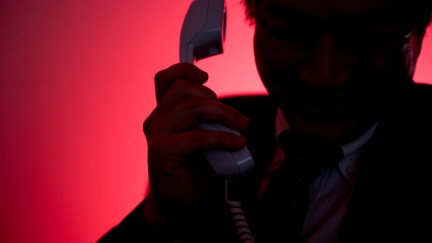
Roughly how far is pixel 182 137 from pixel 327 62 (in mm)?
319

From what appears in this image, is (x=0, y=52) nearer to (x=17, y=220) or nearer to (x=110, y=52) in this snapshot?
(x=110, y=52)

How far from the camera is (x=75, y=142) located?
1198 millimetres

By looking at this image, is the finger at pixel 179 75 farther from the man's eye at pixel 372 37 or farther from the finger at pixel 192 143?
the man's eye at pixel 372 37

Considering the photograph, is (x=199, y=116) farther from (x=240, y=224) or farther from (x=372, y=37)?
(x=372, y=37)

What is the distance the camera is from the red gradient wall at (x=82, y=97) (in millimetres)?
1132

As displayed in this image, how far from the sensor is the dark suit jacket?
79 cm

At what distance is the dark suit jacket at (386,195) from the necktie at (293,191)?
0.11ft

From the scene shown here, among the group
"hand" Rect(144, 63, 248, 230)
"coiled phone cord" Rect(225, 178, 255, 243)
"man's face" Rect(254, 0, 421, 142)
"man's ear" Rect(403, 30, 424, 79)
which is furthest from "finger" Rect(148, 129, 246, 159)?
"man's ear" Rect(403, 30, 424, 79)

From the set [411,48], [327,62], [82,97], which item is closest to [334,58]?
[327,62]

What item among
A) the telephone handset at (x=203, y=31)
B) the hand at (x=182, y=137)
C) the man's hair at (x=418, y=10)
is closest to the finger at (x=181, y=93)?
the hand at (x=182, y=137)

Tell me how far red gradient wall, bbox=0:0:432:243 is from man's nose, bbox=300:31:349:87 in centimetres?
45

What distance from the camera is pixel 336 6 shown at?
2.28 feet

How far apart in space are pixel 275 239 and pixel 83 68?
75 cm

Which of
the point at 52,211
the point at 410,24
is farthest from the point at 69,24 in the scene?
the point at 410,24
